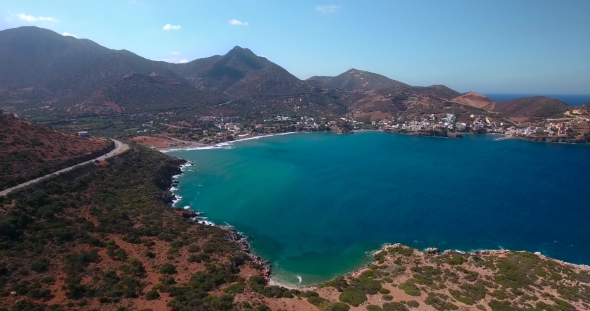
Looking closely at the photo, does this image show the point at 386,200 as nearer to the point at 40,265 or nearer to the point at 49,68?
the point at 40,265

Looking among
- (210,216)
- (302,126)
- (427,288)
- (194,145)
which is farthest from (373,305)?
(302,126)

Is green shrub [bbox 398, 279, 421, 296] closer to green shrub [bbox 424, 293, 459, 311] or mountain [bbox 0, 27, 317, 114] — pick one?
green shrub [bbox 424, 293, 459, 311]

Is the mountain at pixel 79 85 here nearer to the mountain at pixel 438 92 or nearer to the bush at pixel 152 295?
the mountain at pixel 438 92

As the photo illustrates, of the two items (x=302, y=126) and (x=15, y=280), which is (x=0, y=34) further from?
(x=15, y=280)

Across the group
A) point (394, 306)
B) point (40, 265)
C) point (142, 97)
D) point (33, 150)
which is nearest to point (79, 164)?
point (33, 150)

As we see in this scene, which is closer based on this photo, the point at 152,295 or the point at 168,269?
the point at 152,295

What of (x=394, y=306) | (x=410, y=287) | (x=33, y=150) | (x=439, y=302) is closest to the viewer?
(x=394, y=306)
